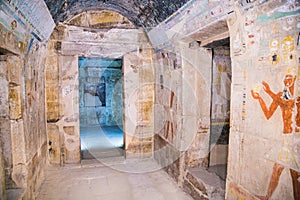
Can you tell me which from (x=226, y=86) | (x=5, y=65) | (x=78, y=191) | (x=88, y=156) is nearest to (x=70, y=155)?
(x=88, y=156)

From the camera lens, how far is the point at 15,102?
2.41 m

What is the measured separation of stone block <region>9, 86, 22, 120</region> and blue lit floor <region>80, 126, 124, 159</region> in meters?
2.47

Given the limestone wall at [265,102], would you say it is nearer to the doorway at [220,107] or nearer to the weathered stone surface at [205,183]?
the weathered stone surface at [205,183]

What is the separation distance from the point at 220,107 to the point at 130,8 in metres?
2.41

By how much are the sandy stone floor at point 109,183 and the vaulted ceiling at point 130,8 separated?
9.10 ft

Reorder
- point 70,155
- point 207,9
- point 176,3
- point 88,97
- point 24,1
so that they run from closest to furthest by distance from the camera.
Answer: point 24,1
point 207,9
point 176,3
point 70,155
point 88,97

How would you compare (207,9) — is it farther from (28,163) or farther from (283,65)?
(28,163)

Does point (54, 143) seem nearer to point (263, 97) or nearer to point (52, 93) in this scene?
point (52, 93)

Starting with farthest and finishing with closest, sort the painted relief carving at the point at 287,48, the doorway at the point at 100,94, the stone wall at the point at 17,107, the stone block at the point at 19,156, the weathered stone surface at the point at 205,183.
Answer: the doorway at the point at 100,94 < the weathered stone surface at the point at 205,183 < the stone block at the point at 19,156 < the stone wall at the point at 17,107 < the painted relief carving at the point at 287,48

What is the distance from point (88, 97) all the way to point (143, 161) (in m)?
4.76

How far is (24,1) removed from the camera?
6.75 ft

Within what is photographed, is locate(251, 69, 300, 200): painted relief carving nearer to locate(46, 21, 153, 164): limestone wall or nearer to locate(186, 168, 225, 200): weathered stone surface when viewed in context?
locate(186, 168, 225, 200): weathered stone surface

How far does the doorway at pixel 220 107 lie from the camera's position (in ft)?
10.6

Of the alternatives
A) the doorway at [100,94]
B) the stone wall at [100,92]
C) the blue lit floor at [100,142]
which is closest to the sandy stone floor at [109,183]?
the blue lit floor at [100,142]
